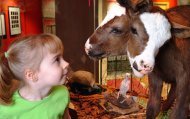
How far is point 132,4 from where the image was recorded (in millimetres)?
658

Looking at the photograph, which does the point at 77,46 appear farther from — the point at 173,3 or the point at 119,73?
the point at 173,3

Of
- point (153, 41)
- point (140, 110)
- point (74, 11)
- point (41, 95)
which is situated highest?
point (74, 11)

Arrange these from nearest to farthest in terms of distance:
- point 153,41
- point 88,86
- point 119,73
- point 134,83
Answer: point 153,41 → point 88,86 → point 134,83 → point 119,73

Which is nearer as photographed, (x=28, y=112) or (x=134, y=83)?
(x=28, y=112)

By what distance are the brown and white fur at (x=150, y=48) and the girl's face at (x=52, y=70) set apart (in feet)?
0.32

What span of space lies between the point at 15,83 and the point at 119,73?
935 millimetres

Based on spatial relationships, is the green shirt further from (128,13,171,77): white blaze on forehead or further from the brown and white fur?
(128,13,171,77): white blaze on forehead

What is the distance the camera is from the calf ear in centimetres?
64

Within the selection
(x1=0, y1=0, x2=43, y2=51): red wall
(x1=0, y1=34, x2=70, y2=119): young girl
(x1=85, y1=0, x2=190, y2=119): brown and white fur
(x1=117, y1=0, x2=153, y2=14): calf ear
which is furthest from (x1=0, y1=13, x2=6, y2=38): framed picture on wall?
(x1=117, y1=0, x2=153, y2=14): calf ear

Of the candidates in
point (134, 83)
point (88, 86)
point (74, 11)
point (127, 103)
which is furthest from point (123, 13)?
point (74, 11)

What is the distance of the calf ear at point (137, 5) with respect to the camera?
2.09 ft

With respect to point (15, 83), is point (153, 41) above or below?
above

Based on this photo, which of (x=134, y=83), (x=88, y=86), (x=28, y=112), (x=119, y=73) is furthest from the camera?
(x=119, y=73)

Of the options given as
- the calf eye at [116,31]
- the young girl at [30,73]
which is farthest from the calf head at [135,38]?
the young girl at [30,73]
